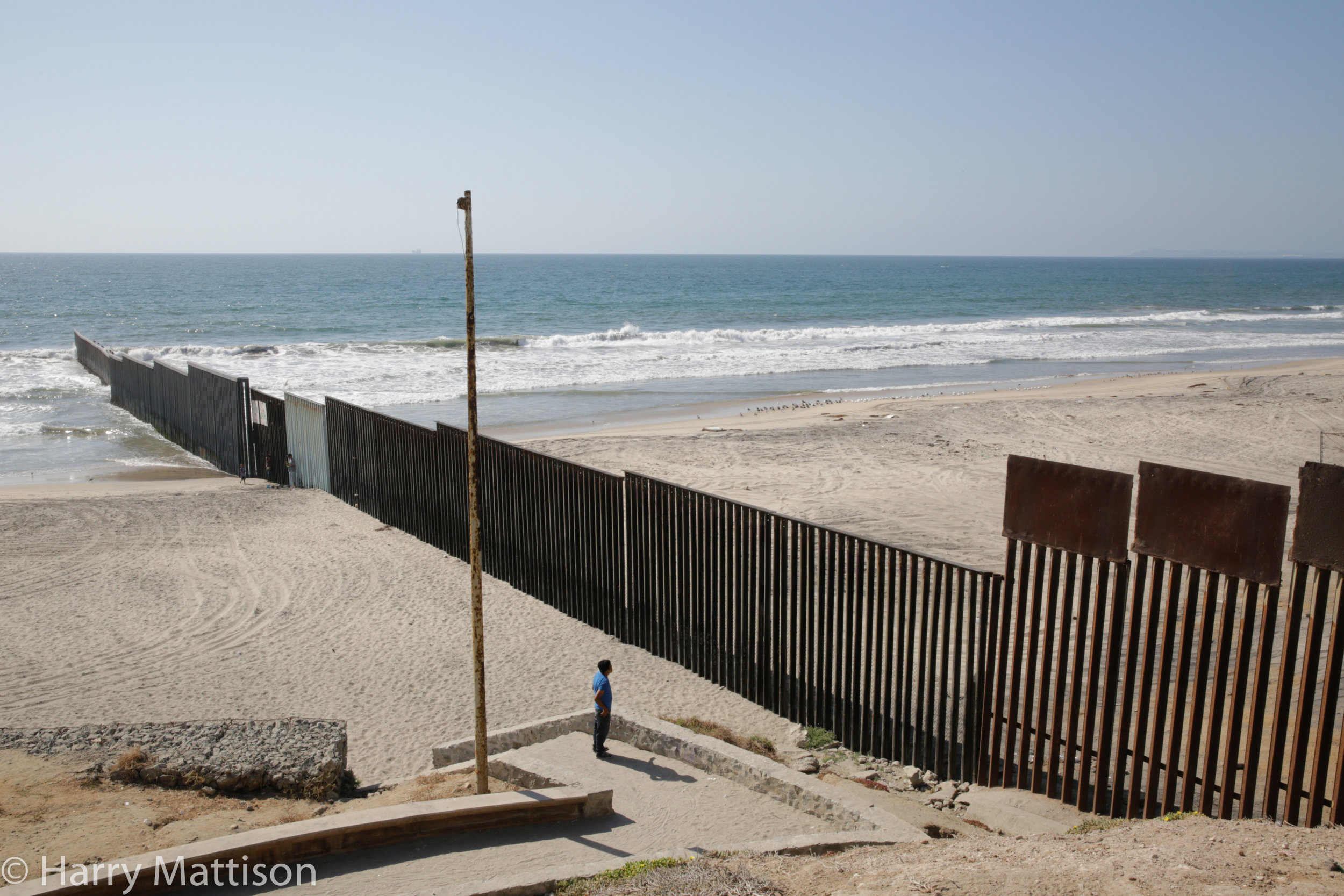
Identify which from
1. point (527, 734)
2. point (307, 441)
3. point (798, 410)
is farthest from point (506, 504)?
point (798, 410)

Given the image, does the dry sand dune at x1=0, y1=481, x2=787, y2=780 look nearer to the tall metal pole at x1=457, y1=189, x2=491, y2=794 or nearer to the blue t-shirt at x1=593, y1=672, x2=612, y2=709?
the blue t-shirt at x1=593, y1=672, x2=612, y2=709

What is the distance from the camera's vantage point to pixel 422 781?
693 centimetres

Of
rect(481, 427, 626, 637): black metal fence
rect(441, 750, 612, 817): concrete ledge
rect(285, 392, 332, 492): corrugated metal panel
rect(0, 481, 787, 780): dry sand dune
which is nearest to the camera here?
rect(441, 750, 612, 817): concrete ledge

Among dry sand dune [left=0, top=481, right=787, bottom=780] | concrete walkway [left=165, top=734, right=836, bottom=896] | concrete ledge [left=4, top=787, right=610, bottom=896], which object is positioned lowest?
dry sand dune [left=0, top=481, right=787, bottom=780]

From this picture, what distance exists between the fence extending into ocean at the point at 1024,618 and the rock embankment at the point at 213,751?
11.9ft

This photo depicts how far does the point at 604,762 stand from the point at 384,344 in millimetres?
44642

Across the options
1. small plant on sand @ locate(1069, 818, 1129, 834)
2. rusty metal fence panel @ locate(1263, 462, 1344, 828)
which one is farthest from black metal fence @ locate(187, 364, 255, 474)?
rusty metal fence panel @ locate(1263, 462, 1344, 828)

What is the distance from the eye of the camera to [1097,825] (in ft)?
18.6

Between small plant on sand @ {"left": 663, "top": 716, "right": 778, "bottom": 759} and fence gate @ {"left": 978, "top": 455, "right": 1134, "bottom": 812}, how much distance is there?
1599 mm

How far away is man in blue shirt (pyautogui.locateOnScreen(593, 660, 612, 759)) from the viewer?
7148 mm

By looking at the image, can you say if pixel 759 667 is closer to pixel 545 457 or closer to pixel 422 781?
pixel 422 781

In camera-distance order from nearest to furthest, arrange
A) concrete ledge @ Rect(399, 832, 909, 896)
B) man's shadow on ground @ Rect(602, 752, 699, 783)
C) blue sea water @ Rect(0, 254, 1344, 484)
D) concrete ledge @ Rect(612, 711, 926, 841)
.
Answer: concrete ledge @ Rect(399, 832, 909, 896), concrete ledge @ Rect(612, 711, 926, 841), man's shadow on ground @ Rect(602, 752, 699, 783), blue sea water @ Rect(0, 254, 1344, 484)

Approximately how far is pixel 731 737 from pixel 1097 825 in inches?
105

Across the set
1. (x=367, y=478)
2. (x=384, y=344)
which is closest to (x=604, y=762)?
(x=367, y=478)
